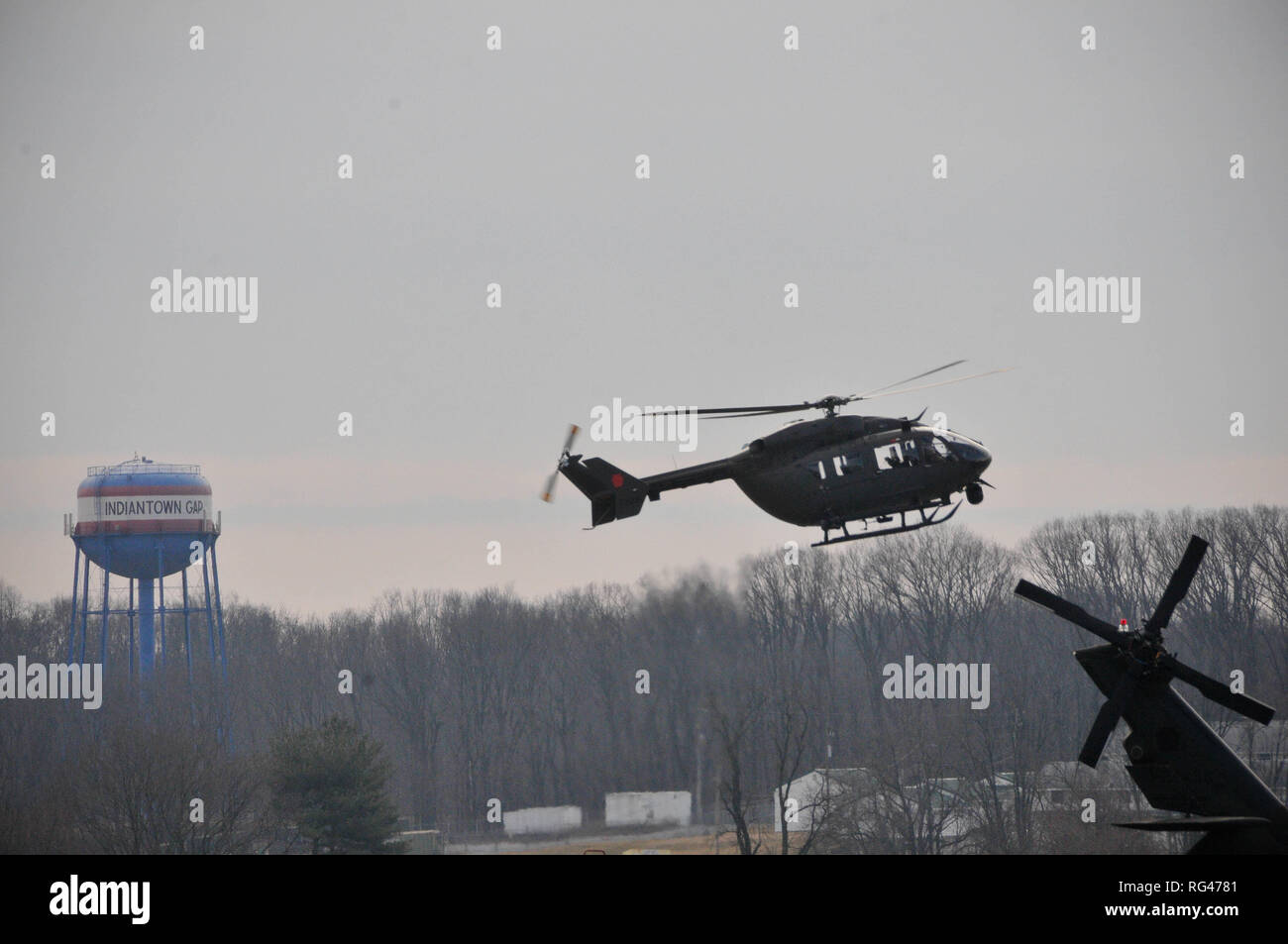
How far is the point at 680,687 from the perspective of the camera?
2303 inches

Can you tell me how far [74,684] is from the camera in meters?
79.9

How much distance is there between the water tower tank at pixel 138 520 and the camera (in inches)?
2913

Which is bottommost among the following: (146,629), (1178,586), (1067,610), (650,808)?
(650,808)

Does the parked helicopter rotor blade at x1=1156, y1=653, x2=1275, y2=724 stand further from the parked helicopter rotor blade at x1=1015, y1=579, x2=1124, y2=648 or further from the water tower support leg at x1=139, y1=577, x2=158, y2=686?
the water tower support leg at x1=139, y1=577, x2=158, y2=686

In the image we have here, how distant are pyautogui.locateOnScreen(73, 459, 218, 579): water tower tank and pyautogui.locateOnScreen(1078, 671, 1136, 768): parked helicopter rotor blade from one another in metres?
54.9

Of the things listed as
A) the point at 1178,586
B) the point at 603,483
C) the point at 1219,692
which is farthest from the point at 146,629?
the point at 1219,692

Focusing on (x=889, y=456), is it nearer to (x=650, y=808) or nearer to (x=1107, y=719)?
(x=1107, y=719)

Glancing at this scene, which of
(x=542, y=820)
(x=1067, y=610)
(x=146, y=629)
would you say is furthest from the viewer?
(x=146, y=629)

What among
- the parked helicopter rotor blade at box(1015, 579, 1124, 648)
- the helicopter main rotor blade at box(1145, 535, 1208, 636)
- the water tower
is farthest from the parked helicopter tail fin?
the water tower

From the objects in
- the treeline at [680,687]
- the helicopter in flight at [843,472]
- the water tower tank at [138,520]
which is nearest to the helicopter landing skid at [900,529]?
the helicopter in flight at [843,472]

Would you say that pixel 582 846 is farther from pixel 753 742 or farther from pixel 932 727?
pixel 932 727

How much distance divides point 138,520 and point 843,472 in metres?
47.1

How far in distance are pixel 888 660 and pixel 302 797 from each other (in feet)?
94.1
